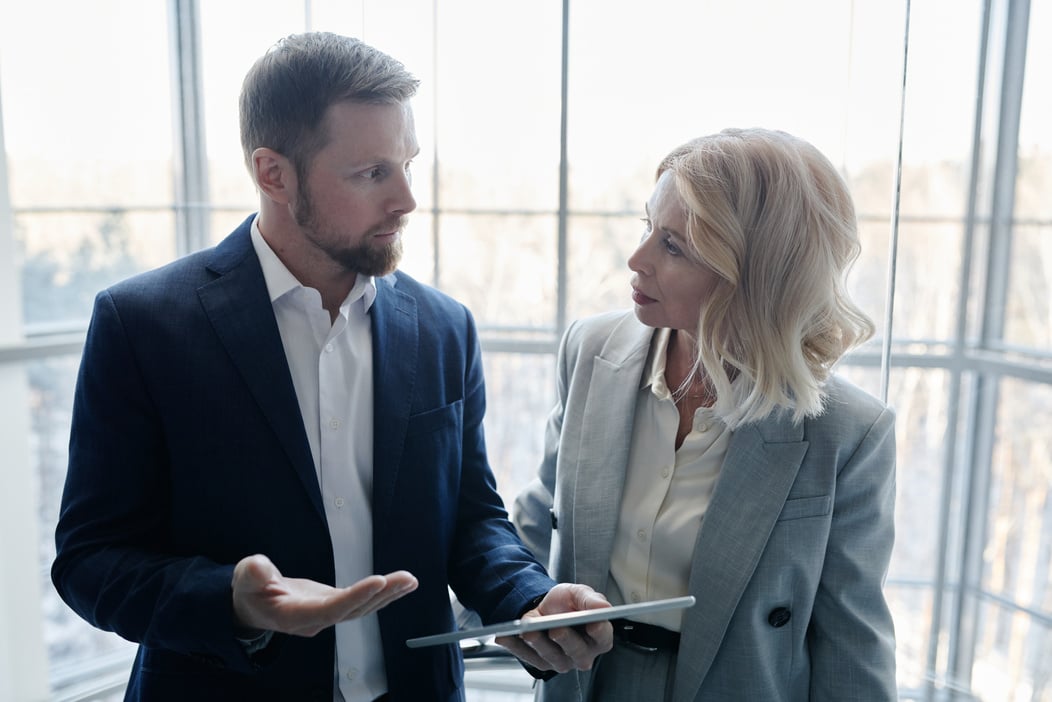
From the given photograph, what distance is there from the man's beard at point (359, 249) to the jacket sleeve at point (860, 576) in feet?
2.91

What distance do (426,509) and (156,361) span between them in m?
0.50

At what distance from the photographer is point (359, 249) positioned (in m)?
1.43

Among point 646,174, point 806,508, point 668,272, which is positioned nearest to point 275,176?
point 668,272

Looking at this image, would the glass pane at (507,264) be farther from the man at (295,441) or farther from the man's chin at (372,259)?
the man's chin at (372,259)

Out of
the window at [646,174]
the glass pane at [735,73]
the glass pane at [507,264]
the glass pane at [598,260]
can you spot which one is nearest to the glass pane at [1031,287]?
the window at [646,174]

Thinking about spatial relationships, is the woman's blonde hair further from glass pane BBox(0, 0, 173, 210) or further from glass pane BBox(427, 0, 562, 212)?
glass pane BBox(0, 0, 173, 210)

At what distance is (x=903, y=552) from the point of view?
362cm

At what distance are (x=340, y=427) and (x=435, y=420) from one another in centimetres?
17

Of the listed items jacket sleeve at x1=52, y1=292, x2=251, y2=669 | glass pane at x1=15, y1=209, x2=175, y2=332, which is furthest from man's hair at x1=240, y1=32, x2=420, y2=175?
glass pane at x1=15, y1=209, x2=175, y2=332

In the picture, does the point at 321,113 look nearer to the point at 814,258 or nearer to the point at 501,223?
the point at 814,258

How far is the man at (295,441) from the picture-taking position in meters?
1.27

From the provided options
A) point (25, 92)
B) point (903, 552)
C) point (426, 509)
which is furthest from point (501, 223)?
point (426, 509)

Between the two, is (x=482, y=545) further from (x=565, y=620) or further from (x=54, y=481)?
(x=54, y=481)

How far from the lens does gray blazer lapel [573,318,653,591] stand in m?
1.52
